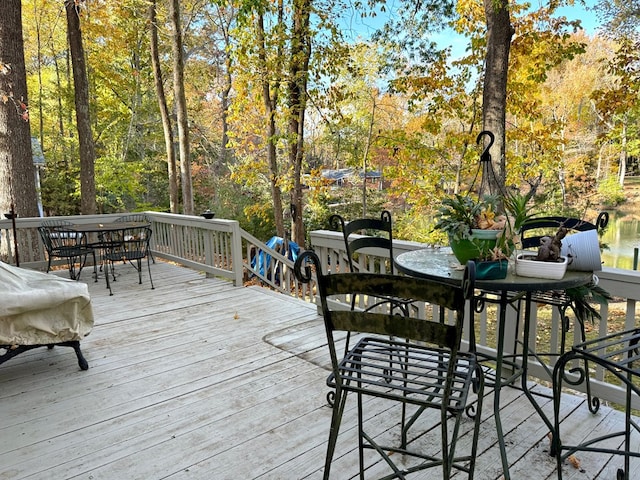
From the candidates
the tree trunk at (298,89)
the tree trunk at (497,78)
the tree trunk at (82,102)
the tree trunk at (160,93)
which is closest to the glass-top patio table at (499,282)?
the tree trunk at (497,78)

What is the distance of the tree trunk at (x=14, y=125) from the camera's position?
6.14 metres

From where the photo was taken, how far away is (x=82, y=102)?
26.2ft

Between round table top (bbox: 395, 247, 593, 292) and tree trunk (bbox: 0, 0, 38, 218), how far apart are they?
645 cm

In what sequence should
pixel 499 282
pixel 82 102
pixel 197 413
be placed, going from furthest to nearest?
pixel 82 102 → pixel 197 413 → pixel 499 282

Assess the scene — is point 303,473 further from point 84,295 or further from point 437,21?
point 437,21

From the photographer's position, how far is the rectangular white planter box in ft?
5.54

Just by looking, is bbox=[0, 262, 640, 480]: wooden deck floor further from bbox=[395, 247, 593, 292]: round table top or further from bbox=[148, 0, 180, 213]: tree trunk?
bbox=[148, 0, 180, 213]: tree trunk

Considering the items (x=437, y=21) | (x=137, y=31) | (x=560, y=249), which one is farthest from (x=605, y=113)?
(x=137, y=31)

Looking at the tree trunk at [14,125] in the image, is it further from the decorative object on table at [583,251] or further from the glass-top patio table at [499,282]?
the decorative object on table at [583,251]

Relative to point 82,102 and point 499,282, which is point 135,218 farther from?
point 499,282

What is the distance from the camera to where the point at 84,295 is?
2.88 metres

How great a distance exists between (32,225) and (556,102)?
1561 centimetres

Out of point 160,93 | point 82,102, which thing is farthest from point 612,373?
point 160,93

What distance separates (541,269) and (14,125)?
7367 mm
